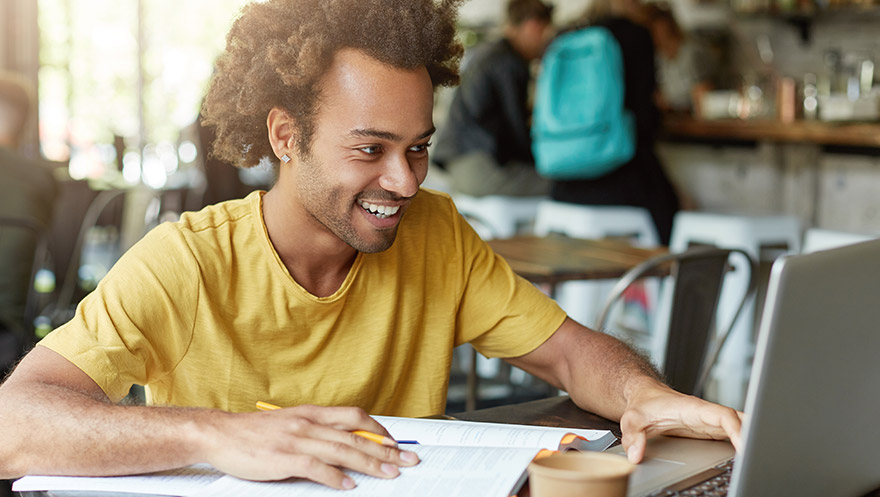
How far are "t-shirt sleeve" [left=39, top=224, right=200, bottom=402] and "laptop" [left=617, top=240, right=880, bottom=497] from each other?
742mm

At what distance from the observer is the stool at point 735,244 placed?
11.8 ft

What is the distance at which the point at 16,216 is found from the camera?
312cm

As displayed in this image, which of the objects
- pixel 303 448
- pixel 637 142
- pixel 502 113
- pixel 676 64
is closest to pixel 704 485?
pixel 303 448

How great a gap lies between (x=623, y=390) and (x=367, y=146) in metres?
0.49

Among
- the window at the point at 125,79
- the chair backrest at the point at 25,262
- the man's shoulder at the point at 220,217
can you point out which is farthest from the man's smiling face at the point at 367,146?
the window at the point at 125,79

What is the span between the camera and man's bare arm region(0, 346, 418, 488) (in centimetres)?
98

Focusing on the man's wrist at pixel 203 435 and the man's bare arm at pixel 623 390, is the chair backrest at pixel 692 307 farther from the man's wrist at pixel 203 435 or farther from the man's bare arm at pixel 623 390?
the man's wrist at pixel 203 435

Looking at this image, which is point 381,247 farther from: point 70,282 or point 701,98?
point 701,98

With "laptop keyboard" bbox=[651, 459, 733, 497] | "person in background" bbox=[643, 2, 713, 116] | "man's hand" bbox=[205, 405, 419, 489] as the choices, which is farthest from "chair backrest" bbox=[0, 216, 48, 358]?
"person in background" bbox=[643, 2, 713, 116]

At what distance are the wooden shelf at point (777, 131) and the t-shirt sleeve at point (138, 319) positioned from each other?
3.28m

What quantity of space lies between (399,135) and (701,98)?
4086 millimetres

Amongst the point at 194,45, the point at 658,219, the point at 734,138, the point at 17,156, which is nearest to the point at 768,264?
Result: the point at 658,219

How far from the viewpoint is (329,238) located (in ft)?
4.67

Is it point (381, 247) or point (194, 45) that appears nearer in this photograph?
point (381, 247)
